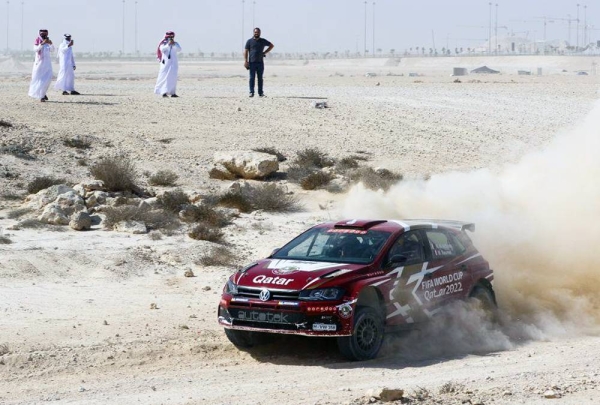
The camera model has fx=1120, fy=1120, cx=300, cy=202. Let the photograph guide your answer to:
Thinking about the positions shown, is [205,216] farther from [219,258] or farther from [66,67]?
[66,67]

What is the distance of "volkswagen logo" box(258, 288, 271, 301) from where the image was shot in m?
12.4

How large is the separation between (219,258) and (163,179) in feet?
20.7

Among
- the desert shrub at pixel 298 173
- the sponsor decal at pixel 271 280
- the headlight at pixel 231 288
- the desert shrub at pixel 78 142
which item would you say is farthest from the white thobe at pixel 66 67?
the sponsor decal at pixel 271 280

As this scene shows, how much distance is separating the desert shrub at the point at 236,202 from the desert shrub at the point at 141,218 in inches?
73.4

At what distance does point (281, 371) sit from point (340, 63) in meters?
125

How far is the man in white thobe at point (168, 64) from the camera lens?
1384 inches

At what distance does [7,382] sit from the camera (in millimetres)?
11594

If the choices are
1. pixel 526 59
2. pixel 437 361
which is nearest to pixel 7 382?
pixel 437 361

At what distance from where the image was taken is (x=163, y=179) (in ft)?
80.9

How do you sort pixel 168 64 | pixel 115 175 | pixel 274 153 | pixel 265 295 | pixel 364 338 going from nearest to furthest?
pixel 265 295, pixel 364 338, pixel 115 175, pixel 274 153, pixel 168 64

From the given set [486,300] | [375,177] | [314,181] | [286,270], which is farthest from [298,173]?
[286,270]

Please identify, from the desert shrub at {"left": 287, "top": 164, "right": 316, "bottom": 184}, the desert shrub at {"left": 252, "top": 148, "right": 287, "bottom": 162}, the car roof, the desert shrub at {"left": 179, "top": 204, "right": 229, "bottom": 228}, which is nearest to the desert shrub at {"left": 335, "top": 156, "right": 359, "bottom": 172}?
the desert shrub at {"left": 287, "top": 164, "right": 316, "bottom": 184}

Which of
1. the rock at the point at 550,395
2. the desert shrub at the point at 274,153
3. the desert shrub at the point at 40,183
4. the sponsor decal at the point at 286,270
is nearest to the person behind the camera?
the rock at the point at 550,395

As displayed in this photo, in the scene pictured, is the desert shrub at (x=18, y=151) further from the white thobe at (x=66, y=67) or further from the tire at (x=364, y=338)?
the tire at (x=364, y=338)
